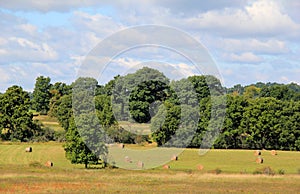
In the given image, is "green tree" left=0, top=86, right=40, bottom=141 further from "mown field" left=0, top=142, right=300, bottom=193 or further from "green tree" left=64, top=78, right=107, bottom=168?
"green tree" left=64, top=78, right=107, bottom=168

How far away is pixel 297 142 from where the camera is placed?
101 metres

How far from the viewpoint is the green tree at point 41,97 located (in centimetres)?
16750

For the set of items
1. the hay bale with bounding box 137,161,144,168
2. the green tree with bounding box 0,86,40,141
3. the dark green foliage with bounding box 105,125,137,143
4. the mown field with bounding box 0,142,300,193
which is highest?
the green tree with bounding box 0,86,40,141

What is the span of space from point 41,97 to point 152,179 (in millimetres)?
120518

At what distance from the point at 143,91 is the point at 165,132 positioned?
9315mm

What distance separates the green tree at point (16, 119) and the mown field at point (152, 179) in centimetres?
2460

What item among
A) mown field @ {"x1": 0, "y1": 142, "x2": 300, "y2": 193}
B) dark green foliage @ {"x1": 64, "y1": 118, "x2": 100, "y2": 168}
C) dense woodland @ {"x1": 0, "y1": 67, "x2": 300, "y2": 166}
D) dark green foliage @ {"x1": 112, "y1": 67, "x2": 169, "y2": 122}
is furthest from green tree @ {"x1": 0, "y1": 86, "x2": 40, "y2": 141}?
dark green foliage @ {"x1": 64, "y1": 118, "x2": 100, "y2": 168}

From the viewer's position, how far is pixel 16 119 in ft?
349

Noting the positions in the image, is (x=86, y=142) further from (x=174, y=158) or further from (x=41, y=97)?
(x=41, y=97)

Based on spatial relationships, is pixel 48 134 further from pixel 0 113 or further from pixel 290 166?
pixel 290 166

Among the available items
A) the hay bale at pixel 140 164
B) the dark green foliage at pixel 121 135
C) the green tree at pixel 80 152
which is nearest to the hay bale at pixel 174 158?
the hay bale at pixel 140 164

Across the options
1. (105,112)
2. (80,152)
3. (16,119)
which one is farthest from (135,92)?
(16,119)

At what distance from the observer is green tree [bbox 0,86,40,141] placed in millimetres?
106375

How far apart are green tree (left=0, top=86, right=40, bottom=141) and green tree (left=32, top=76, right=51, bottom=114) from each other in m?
55.3
